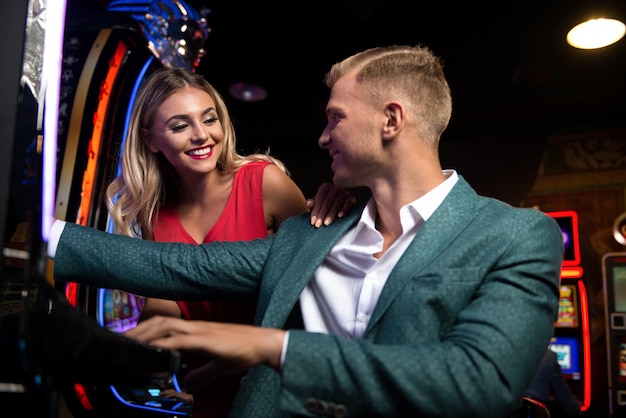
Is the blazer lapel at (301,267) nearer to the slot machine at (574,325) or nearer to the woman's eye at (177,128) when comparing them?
the woman's eye at (177,128)

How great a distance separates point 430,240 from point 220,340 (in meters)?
0.55

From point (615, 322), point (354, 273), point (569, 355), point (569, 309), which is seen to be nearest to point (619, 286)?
point (615, 322)

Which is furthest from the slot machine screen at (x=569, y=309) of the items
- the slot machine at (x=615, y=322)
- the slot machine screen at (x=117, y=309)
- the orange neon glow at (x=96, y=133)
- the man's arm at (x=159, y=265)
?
the man's arm at (x=159, y=265)

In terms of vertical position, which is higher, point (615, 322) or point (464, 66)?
point (464, 66)

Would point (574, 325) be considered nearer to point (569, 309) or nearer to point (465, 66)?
point (569, 309)

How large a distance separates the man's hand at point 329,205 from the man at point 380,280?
32 millimetres

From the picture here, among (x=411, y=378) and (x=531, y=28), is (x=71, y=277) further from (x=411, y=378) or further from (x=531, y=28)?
(x=531, y=28)

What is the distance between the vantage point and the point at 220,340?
0.86 meters

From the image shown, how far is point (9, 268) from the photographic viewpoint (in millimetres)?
744

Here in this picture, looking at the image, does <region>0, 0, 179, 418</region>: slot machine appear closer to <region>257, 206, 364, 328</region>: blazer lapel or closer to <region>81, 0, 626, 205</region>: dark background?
<region>257, 206, 364, 328</region>: blazer lapel

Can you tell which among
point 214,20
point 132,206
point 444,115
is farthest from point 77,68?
point 214,20

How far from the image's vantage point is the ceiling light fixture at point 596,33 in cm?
435

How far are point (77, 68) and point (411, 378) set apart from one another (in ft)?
6.21

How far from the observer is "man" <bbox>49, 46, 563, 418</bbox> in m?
0.91
